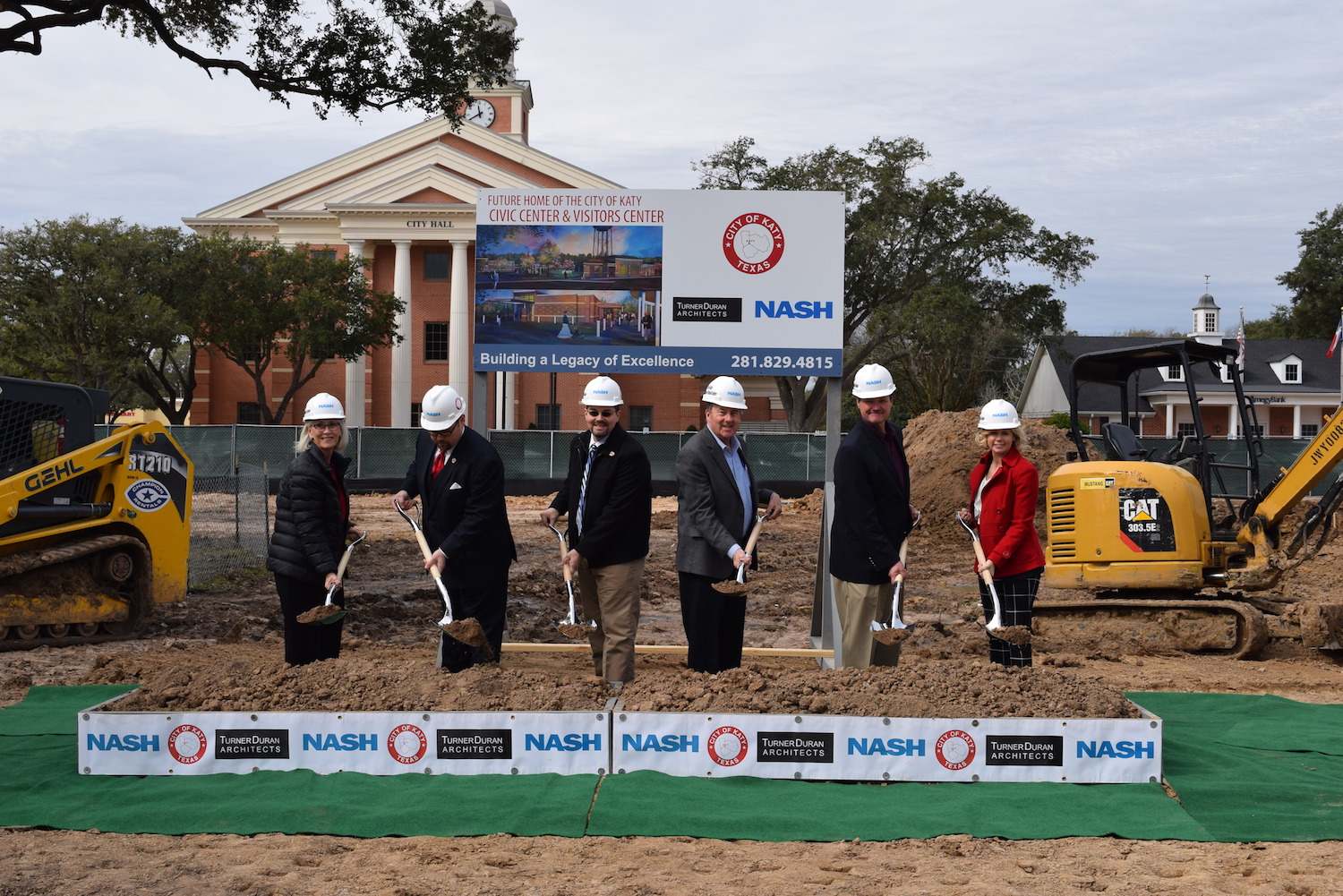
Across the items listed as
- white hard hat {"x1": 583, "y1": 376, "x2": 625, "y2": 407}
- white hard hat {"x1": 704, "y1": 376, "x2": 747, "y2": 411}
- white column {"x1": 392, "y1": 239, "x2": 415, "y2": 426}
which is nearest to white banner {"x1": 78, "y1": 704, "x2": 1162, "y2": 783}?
white hard hat {"x1": 583, "y1": 376, "x2": 625, "y2": 407}

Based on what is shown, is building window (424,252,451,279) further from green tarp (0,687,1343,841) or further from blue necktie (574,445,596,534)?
green tarp (0,687,1343,841)

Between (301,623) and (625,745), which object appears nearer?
(625,745)

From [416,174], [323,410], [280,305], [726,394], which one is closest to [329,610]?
[323,410]

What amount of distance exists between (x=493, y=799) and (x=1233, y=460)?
86.8 feet

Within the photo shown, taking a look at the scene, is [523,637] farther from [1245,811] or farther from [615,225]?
[1245,811]

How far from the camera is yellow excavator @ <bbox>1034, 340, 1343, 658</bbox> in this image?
398 inches

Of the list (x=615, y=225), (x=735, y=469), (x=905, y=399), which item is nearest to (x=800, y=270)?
(x=615, y=225)

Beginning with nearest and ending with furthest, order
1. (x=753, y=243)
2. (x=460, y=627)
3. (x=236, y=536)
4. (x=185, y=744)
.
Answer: (x=185, y=744) → (x=460, y=627) → (x=753, y=243) → (x=236, y=536)

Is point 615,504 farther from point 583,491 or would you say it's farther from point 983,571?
point 983,571

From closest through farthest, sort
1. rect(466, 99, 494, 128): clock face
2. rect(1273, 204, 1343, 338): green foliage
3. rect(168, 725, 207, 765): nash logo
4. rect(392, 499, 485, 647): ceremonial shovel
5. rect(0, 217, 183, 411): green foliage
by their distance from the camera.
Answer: rect(168, 725, 207, 765): nash logo
rect(392, 499, 485, 647): ceremonial shovel
rect(0, 217, 183, 411): green foliage
rect(466, 99, 494, 128): clock face
rect(1273, 204, 1343, 338): green foliage

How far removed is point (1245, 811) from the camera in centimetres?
549

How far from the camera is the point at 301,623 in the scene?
22.0 feet

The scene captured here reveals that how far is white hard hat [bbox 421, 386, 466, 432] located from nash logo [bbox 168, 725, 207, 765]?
6.45 ft

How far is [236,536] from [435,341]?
32.3 metres
